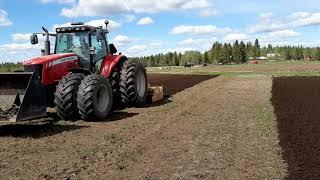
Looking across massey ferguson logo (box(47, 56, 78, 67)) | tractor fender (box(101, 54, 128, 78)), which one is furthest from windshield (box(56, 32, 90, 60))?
tractor fender (box(101, 54, 128, 78))

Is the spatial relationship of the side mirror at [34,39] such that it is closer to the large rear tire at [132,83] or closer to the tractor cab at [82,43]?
the tractor cab at [82,43]

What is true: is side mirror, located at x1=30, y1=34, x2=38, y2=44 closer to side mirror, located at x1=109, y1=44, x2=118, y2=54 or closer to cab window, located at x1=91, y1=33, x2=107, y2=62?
cab window, located at x1=91, y1=33, x2=107, y2=62

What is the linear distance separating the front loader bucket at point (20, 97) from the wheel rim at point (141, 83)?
501 centimetres

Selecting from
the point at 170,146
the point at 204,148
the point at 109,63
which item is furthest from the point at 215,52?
the point at 204,148

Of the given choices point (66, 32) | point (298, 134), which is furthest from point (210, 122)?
point (66, 32)

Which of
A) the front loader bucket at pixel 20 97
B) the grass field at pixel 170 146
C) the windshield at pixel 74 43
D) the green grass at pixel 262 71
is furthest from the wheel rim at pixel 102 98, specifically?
the green grass at pixel 262 71

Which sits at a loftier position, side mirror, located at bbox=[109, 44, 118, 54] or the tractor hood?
side mirror, located at bbox=[109, 44, 118, 54]

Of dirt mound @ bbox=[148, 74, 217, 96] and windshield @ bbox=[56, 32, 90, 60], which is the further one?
dirt mound @ bbox=[148, 74, 217, 96]

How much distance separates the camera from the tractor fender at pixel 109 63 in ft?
45.7

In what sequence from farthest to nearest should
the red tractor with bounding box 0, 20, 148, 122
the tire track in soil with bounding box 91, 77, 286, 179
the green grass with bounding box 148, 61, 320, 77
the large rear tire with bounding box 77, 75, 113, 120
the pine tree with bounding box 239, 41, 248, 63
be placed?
the pine tree with bounding box 239, 41, 248, 63 < the green grass with bounding box 148, 61, 320, 77 < the large rear tire with bounding box 77, 75, 113, 120 < the red tractor with bounding box 0, 20, 148, 122 < the tire track in soil with bounding box 91, 77, 286, 179

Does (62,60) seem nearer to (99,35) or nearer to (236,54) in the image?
(99,35)

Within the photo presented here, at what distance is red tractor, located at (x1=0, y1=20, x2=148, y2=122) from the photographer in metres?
10.2

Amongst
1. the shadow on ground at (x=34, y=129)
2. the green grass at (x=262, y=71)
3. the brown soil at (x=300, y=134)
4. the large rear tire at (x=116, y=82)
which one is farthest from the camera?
the green grass at (x=262, y=71)

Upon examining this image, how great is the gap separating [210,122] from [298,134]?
7.54 feet
